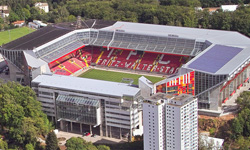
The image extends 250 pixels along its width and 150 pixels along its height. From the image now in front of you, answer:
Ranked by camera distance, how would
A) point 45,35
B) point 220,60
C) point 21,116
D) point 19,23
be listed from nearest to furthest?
point 21,116 → point 220,60 → point 45,35 → point 19,23

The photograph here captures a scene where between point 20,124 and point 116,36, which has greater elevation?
point 116,36

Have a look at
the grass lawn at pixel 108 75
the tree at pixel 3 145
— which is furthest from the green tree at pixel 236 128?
the tree at pixel 3 145

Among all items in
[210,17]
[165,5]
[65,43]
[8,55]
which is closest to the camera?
[8,55]

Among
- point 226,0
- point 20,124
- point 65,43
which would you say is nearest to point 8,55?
point 65,43

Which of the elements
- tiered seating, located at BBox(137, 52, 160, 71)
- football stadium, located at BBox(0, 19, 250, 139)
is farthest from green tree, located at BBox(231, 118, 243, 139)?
tiered seating, located at BBox(137, 52, 160, 71)

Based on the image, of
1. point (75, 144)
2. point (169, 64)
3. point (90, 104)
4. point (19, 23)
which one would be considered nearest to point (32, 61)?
point (90, 104)

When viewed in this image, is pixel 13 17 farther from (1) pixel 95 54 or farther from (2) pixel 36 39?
(2) pixel 36 39

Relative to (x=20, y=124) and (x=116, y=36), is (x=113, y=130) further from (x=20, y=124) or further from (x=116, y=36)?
(x=116, y=36)
